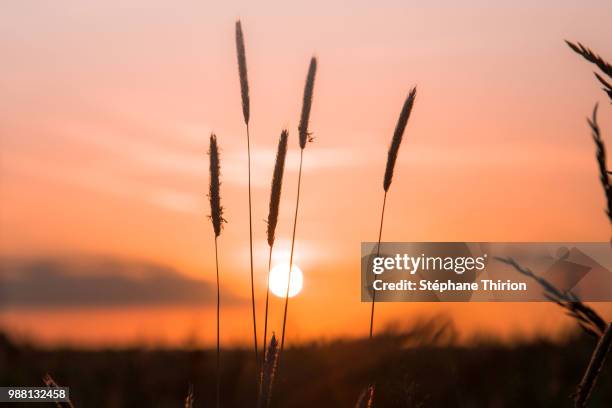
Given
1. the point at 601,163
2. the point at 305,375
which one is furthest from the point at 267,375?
the point at 305,375

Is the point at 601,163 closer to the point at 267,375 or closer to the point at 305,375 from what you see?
the point at 267,375

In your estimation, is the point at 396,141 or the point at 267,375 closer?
the point at 267,375

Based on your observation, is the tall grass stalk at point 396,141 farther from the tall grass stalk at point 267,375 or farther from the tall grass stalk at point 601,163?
the tall grass stalk at point 601,163

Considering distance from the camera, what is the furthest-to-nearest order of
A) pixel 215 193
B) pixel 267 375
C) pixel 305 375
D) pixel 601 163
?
pixel 305 375 → pixel 215 193 → pixel 267 375 → pixel 601 163

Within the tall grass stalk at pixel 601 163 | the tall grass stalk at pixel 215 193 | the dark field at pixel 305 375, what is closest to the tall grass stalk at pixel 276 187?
the tall grass stalk at pixel 215 193

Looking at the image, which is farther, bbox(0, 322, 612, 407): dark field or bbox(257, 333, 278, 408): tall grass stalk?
bbox(0, 322, 612, 407): dark field

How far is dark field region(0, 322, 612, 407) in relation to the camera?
13.7 feet

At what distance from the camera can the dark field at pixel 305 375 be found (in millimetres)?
4172

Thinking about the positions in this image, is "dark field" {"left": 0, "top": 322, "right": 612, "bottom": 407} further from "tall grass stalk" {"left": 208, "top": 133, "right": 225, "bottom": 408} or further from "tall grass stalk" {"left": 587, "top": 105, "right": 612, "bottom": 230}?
"tall grass stalk" {"left": 587, "top": 105, "right": 612, "bottom": 230}

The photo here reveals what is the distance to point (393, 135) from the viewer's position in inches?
117

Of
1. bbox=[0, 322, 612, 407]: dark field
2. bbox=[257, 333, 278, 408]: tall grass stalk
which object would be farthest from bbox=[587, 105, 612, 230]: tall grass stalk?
bbox=[0, 322, 612, 407]: dark field

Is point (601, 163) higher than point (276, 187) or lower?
lower

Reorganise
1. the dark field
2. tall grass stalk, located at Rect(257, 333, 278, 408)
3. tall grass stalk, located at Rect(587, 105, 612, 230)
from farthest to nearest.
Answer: the dark field → tall grass stalk, located at Rect(257, 333, 278, 408) → tall grass stalk, located at Rect(587, 105, 612, 230)

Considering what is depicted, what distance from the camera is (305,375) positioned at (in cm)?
417
